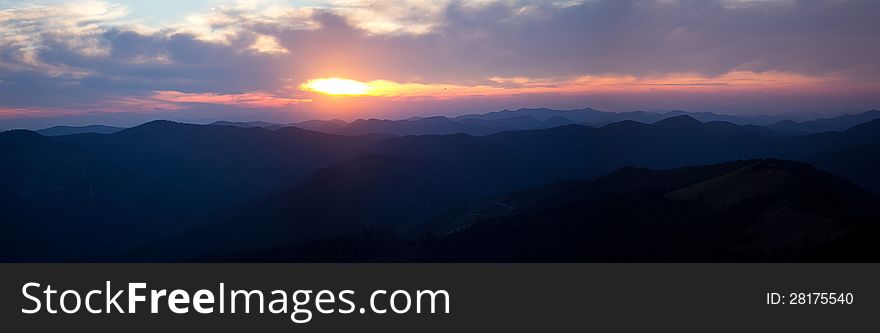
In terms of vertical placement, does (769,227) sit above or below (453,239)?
above

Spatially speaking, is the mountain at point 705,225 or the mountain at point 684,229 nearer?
the mountain at point 705,225

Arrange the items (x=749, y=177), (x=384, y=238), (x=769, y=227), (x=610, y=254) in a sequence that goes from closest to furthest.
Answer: (x=769, y=227), (x=610, y=254), (x=749, y=177), (x=384, y=238)

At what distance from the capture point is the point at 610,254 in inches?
4385

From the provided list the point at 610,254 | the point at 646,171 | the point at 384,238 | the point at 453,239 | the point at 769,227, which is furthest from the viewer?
the point at 646,171

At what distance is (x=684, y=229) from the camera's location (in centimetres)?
11225

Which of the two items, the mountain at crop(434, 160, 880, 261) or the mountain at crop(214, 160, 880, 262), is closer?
the mountain at crop(434, 160, 880, 261)

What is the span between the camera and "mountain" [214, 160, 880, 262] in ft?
290

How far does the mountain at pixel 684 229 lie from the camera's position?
290ft

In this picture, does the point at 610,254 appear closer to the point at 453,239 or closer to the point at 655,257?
the point at 655,257

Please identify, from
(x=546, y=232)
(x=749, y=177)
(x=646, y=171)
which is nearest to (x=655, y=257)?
(x=546, y=232)

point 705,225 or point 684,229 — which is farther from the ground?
point 705,225

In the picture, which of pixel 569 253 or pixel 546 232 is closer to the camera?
pixel 569 253

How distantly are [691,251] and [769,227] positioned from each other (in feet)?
45.0

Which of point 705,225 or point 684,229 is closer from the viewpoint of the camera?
point 705,225
